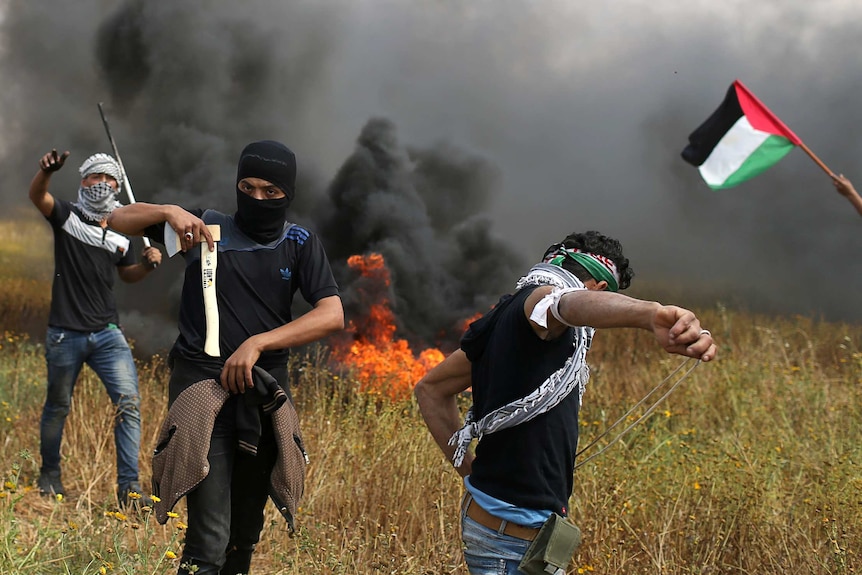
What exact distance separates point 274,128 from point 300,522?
8.88 metres

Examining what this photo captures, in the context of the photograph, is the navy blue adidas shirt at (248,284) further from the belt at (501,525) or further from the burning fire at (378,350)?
the burning fire at (378,350)

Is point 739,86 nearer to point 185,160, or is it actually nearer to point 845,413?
point 845,413

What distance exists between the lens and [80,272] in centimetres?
588

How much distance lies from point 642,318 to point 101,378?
4456 millimetres

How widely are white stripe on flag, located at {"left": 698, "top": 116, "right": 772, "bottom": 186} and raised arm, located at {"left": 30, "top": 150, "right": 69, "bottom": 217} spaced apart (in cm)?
325

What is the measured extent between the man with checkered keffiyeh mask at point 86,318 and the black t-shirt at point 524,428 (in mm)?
3443

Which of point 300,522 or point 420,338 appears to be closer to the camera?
point 300,522

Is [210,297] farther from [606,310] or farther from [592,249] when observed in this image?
[606,310]

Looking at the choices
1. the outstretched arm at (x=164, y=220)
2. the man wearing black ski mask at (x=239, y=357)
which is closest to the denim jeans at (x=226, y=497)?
the man wearing black ski mask at (x=239, y=357)

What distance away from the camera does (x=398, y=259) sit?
11.9m

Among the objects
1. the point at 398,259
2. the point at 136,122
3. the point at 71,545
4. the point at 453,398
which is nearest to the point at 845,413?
the point at 453,398

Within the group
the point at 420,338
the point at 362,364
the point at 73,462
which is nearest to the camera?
the point at 73,462

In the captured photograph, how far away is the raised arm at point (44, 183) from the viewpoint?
4.91 metres

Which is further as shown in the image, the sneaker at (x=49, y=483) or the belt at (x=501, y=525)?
the sneaker at (x=49, y=483)
